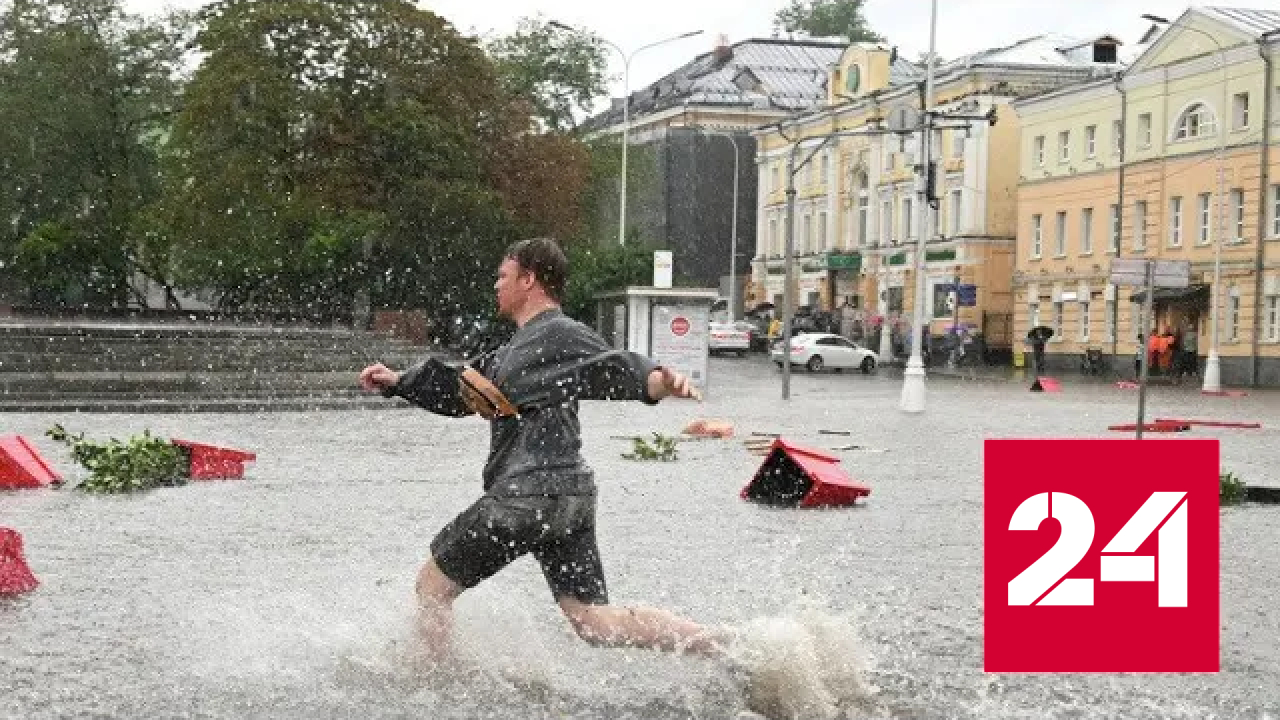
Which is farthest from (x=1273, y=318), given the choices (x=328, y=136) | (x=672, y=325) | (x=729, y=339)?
(x=328, y=136)

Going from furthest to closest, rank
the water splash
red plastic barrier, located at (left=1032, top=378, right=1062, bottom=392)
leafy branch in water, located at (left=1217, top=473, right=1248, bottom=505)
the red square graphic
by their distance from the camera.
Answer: red plastic barrier, located at (left=1032, top=378, right=1062, bottom=392) → leafy branch in water, located at (left=1217, top=473, right=1248, bottom=505) → the red square graphic → the water splash

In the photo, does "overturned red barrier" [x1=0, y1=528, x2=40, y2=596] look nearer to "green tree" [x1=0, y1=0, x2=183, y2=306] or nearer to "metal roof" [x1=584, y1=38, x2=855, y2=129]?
"green tree" [x1=0, y1=0, x2=183, y2=306]

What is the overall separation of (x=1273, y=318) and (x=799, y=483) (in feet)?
143

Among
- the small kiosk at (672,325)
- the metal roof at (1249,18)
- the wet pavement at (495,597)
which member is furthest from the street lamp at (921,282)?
the metal roof at (1249,18)

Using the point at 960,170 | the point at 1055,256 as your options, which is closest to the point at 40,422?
the point at 1055,256

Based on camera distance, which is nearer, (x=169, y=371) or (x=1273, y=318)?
(x=169, y=371)

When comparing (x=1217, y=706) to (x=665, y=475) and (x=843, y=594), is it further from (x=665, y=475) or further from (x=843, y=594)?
(x=665, y=475)

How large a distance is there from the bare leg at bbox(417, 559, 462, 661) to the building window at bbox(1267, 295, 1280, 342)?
171 ft

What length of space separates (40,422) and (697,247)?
74361 millimetres

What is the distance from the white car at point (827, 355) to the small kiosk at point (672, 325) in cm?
2455

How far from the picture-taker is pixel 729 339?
250 feet

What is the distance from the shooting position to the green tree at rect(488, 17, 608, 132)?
8069 cm

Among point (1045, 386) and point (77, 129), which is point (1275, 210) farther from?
point (77, 129)

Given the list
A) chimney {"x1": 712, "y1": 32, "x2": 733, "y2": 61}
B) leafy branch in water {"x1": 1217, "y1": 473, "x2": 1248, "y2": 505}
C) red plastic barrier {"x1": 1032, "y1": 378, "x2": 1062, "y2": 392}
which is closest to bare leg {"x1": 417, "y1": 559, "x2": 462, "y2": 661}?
leafy branch in water {"x1": 1217, "y1": 473, "x2": 1248, "y2": 505}
